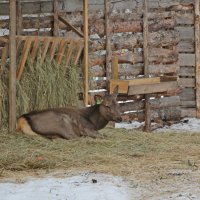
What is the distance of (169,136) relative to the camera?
11172mm

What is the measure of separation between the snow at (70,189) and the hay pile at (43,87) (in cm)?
385

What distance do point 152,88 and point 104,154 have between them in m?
4.81

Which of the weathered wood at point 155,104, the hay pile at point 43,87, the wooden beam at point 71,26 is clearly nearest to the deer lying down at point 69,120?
the hay pile at point 43,87

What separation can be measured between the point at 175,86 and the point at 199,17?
93.5 inches

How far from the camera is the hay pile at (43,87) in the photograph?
34.2 feet

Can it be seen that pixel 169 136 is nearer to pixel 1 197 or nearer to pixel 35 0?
pixel 35 0

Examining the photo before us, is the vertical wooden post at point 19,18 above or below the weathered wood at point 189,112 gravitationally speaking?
above

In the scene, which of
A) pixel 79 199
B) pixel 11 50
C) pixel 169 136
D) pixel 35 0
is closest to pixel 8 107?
pixel 11 50

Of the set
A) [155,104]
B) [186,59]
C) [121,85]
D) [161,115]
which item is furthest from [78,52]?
[186,59]

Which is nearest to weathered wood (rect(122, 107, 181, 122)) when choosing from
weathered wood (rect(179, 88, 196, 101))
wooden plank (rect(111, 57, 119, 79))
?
weathered wood (rect(179, 88, 196, 101))

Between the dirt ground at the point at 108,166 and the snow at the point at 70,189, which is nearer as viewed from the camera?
the snow at the point at 70,189

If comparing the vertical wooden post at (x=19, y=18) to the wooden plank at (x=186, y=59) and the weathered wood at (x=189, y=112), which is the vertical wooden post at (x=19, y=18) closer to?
the wooden plank at (x=186, y=59)

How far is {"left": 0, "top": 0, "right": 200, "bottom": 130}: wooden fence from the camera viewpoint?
13.3 m

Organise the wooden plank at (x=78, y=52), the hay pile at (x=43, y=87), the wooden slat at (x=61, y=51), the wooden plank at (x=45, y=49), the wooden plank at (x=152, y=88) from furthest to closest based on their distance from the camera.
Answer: the wooden plank at (x=152, y=88)
the wooden plank at (x=78, y=52)
the wooden slat at (x=61, y=51)
the wooden plank at (x=45, y=49)
the hay pile at (x=43, y=87)
